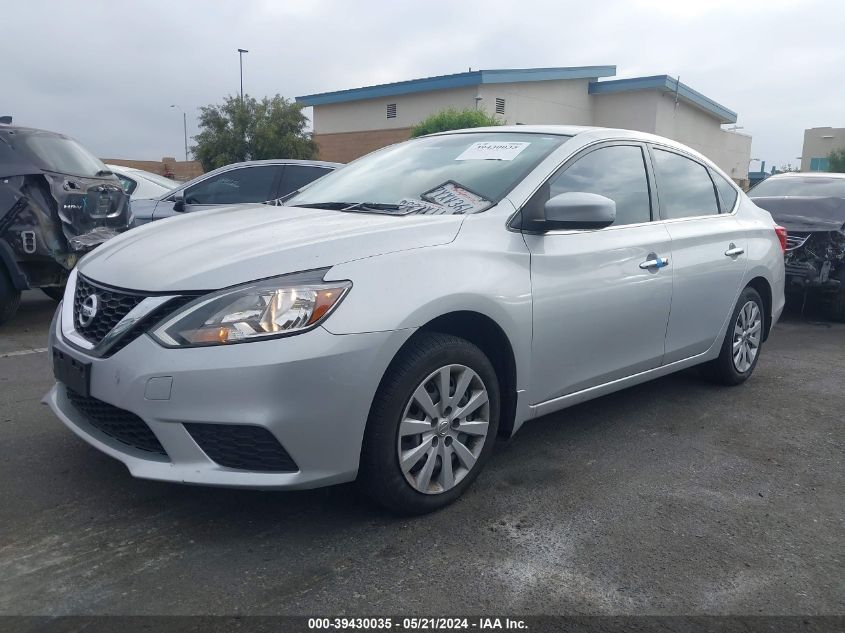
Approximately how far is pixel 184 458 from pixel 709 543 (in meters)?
2.06

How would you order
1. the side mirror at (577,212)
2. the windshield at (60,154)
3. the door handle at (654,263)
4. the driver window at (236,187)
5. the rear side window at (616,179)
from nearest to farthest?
the side mirror at (577,212)
the rear side window at (616,179)
the door handle at (654,263)
the windshield at (60,154)
the driver window at (236,187)

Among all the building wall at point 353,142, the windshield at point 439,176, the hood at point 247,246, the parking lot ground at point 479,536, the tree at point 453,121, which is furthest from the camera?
the building wall at point 353,142

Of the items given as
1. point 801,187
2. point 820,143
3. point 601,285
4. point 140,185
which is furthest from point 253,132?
point 820,143

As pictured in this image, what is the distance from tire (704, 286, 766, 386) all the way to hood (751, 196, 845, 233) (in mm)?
3258

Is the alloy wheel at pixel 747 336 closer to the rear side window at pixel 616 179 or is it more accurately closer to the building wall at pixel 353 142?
the rear side window at pixel 616 179

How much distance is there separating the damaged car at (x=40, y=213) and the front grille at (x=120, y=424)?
12.2 ft

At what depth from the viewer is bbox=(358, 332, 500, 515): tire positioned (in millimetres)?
2840

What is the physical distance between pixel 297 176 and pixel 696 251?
5514 mm

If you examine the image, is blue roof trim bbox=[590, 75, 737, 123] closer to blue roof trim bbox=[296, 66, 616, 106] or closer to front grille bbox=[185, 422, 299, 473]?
blue roof trim bbox=[296, 66, 616, 106]

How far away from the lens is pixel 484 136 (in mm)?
4211

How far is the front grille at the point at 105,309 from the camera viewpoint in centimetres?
285

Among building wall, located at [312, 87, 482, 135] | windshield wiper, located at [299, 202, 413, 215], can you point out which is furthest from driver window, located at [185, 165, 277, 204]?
building wall, located at [312, 87, 482, 135]

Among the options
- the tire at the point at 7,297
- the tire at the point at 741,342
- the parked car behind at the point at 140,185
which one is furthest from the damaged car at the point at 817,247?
the parked car behind at the point at 140,185

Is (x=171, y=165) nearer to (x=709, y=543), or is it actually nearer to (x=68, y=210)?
(x=68, y=210)
